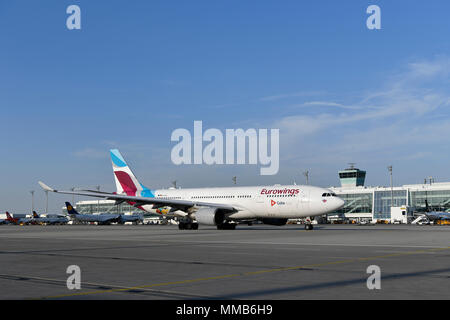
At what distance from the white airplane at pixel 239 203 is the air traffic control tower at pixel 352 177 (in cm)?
11513

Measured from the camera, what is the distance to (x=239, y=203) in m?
50.4

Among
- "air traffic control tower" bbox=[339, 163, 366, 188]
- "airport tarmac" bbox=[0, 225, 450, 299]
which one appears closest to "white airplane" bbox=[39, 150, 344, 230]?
"airport tarmac" bbox=[0, 225, 450, 299]

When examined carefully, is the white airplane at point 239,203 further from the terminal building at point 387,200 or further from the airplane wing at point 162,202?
the terminal building at point 387,200

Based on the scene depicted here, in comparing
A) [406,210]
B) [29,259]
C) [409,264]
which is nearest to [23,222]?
[406,210]

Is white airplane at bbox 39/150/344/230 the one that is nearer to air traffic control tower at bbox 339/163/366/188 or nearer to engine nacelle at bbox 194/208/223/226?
engine nacelle at bbox 194/208/223/226

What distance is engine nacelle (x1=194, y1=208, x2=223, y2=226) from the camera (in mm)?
47681

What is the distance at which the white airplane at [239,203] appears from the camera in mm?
46250

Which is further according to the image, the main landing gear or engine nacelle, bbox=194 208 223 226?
the main landing gear

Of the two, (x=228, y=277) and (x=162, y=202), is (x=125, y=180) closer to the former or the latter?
(x=162, y=202)

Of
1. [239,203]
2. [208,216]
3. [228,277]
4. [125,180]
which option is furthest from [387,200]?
[228,277]

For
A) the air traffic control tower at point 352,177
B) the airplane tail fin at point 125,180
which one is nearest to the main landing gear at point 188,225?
the airplane tail fin at point 125,180

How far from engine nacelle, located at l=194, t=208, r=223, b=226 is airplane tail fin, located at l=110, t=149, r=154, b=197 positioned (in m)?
12.8
